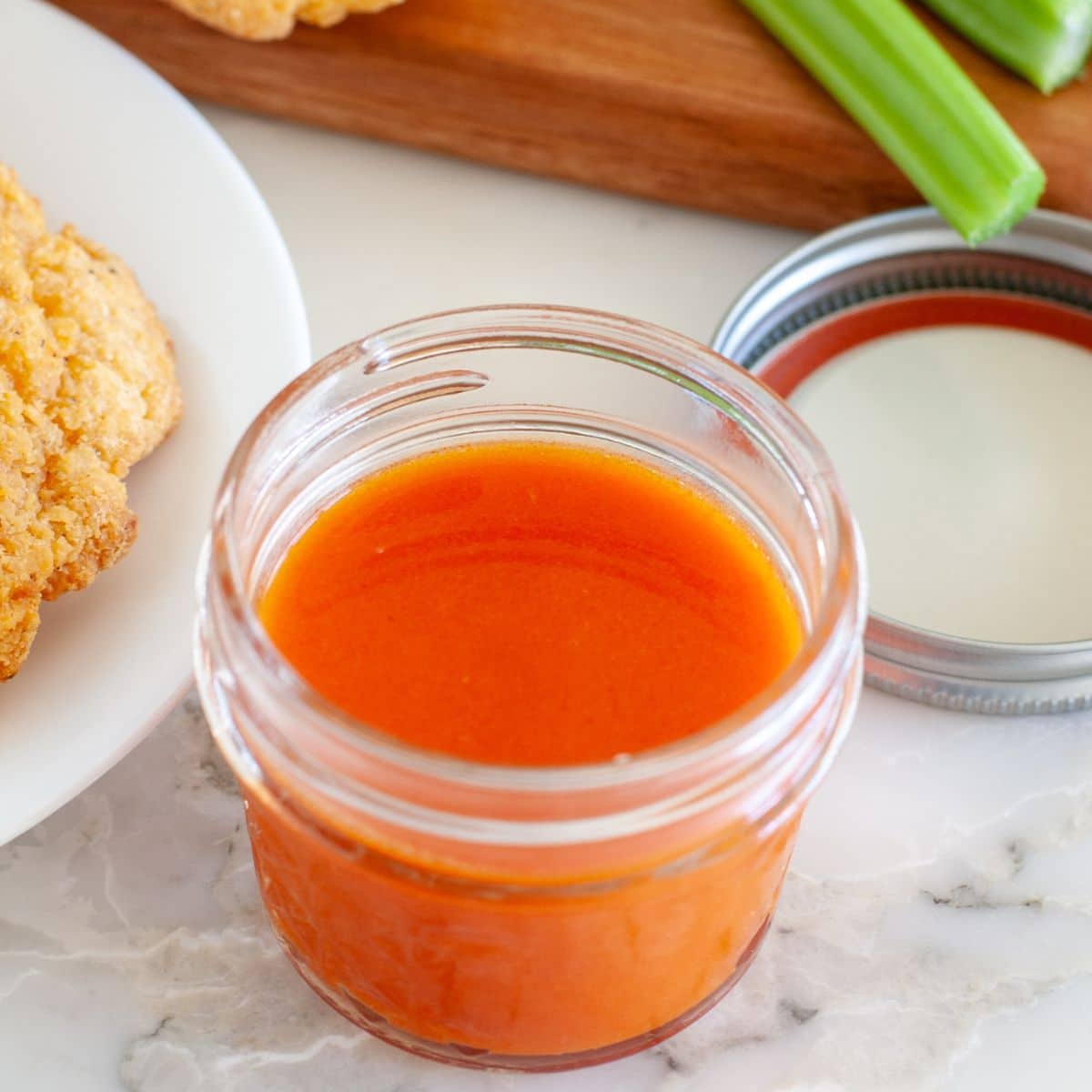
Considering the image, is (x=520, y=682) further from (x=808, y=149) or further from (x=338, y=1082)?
(x=808, y=149)

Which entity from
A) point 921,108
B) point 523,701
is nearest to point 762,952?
point 523,701

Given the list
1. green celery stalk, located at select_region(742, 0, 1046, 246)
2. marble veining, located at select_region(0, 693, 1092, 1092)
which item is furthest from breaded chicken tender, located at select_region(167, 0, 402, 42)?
marble veining, located at select_region(0, 693, 1092, 1092)

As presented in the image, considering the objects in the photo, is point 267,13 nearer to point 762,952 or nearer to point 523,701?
point 523,701

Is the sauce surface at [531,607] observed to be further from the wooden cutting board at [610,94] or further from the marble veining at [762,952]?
the wooden cutting board at [610,94]

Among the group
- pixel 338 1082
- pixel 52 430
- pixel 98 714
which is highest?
pixel 52 430

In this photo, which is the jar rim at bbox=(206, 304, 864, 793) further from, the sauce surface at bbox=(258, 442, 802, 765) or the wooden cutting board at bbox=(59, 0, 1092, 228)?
the wooden cutting board at bbox=(59, 0, 1092, 228)

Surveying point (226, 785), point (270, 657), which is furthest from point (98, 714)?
point (270, 657)
